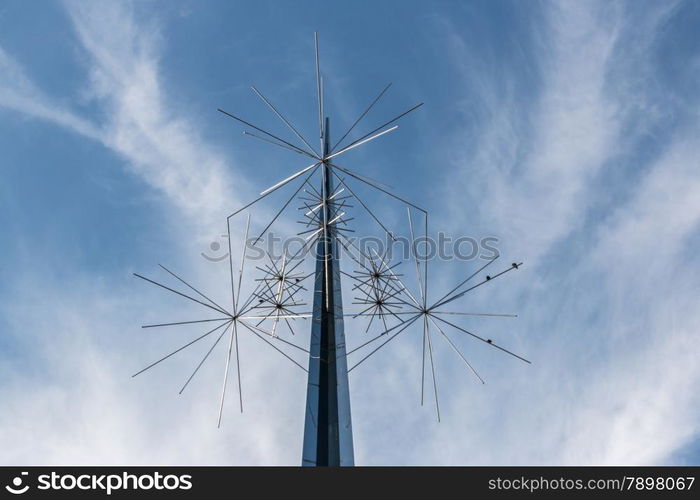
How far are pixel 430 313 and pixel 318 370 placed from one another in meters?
3.90

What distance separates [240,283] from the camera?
49.1ft

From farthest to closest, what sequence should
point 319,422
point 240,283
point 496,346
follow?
1. point 240,283
2. point 496,346
3. point 319,422

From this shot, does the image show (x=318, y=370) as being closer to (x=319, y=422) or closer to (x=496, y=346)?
(x=319, y=422)

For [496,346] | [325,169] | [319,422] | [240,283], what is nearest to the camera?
[319,422]

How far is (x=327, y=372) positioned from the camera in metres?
13.0

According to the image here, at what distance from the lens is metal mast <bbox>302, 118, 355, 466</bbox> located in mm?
11734

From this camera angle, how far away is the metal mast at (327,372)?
11734mm
